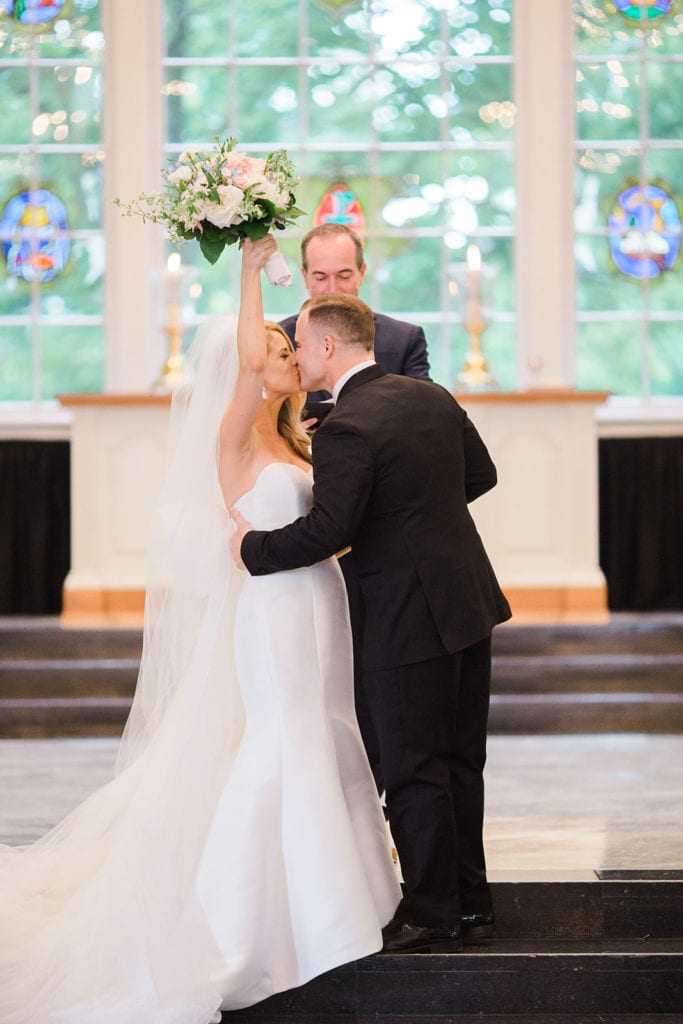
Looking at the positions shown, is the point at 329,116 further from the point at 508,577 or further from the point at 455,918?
the point at 455,918

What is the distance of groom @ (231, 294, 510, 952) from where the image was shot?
3.56 meters

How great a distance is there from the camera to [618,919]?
13.3 feet

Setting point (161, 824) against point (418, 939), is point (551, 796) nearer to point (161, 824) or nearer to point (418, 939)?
point (418, 939)

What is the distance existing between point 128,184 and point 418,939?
6.85 metres

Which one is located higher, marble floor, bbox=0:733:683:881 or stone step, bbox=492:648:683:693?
stone step, bbox=492:648:683:693

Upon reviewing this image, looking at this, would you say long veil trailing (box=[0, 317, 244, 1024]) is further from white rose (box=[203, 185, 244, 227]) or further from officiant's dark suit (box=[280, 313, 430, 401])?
officiant's dark suit (box=[280, 313, 430, 401])

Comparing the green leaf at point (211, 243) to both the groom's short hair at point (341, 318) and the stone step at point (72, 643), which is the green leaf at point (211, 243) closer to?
the groom's short hair at point (341, 318)

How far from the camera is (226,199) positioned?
138 inches

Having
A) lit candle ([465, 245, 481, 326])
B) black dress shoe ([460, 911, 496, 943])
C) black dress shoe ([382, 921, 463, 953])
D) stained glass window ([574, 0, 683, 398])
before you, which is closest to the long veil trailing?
black dress shoe ([382, 921, 463, 953])

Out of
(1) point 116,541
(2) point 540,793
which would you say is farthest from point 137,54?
(2) point 540,793

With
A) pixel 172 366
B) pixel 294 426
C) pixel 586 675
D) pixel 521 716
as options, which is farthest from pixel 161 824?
pixel 172 366

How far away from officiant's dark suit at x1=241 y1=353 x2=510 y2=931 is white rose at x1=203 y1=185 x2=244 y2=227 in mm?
497

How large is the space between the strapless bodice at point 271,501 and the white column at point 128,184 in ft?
19.3

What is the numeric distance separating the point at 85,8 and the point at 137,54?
1.79 feet
